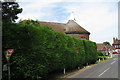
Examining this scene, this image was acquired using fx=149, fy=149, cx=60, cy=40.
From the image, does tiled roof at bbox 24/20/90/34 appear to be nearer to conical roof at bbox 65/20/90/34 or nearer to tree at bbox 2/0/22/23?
conical roof at bbox 65/20/90/34

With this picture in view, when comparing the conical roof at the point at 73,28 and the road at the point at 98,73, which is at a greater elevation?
the conical roof at the point at 73,28

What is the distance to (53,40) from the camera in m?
13.2

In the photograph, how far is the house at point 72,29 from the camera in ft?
137

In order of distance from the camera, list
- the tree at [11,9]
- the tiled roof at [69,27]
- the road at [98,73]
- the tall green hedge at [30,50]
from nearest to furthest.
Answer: the tall green hedge at [30,50]
the road at [98,73]
the tree at [11,9]
the tiled roof at [69,27]

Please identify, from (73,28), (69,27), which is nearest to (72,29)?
(73,28)

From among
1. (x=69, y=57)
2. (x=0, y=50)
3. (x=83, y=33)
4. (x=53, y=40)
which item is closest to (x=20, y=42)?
(x=0, y=50)

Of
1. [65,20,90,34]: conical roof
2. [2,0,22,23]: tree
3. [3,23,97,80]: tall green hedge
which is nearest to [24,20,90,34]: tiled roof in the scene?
[65,20,90,34]: conical roof

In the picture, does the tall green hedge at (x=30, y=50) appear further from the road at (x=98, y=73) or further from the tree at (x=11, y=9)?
the tree at (x=11, y=9)

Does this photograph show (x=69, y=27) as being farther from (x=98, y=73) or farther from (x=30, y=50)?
(x=30, y=50)

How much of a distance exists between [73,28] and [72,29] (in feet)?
1.76

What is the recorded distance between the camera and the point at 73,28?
4253 cm

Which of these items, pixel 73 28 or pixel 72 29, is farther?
pixel 73 28

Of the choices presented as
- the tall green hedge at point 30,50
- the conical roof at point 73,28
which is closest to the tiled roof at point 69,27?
the conical roof at point 73,28

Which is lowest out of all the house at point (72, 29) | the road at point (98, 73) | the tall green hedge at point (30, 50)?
the road at point (98, 73)
